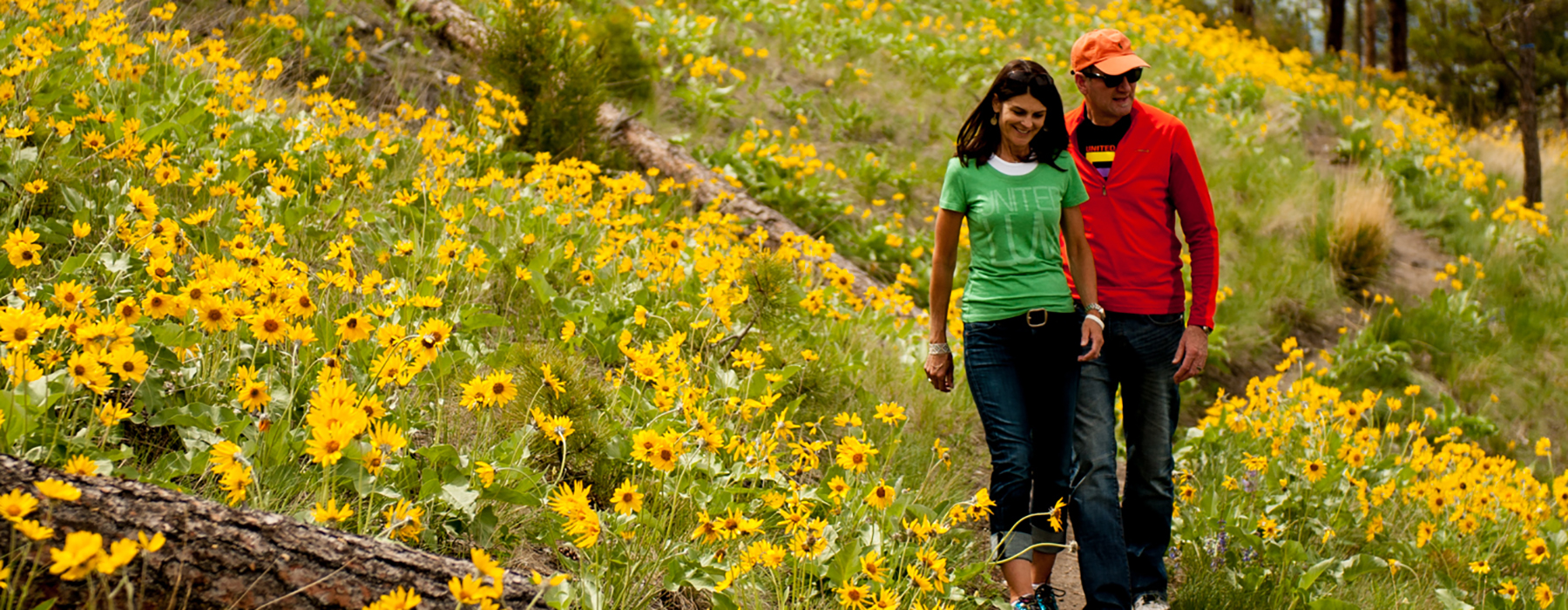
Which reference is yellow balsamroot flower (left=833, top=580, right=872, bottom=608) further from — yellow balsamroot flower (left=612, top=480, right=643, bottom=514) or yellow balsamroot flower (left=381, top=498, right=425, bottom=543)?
yellow balsamroot flower (left=381, top=498, right=425, bottom=543)

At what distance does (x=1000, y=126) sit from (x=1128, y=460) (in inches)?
48.1

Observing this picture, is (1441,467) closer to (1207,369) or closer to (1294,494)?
(1294,494)

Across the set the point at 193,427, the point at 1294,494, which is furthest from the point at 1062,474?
the point at 193,427

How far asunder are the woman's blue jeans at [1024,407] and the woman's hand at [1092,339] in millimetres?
29

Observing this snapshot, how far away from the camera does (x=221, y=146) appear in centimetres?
396

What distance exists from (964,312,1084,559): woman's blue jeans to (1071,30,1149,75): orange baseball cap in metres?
0.77

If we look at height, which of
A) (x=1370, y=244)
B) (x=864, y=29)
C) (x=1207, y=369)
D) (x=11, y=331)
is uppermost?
(x=11, y=331)

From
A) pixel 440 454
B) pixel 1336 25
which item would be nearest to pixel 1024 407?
pixel 440 454

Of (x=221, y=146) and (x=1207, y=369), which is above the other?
(x=221, y=146)

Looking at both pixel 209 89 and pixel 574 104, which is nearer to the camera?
pixel 209 89

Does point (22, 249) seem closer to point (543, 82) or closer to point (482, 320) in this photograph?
point (482, 320)

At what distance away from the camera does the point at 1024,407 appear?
8.82ft

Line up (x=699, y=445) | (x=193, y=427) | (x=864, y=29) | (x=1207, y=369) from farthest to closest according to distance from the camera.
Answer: (x=864, y=29), (x=1207, y=369), (x=699, y=445), (x=193, y=427)

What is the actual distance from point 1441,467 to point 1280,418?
72 cm
